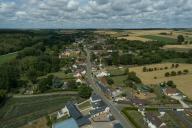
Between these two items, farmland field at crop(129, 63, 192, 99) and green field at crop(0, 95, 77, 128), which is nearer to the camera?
green field at crop(0, 95, 77, 128)

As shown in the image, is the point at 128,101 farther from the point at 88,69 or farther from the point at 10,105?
the point at 88,69

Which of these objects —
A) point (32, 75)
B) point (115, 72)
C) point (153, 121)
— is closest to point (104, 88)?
point (115, 72)

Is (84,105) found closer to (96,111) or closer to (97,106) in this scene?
(97,106)

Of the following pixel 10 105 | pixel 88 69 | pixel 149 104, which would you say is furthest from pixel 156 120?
pixel 88 69

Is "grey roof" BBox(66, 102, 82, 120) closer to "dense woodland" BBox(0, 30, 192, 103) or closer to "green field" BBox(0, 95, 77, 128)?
"green field" BBox(0, 95, 77, 128)

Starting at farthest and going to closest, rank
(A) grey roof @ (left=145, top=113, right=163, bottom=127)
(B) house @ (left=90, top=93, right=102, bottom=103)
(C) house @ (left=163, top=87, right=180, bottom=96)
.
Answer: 1. (C) house @ (left=163, top=87, right=180, bottom=96)
2. (B) house @ (left=90, top=93, right=102, bottom=103)
3. (A) grey roof @ (left=145, top=113, right=163, bottom=127)

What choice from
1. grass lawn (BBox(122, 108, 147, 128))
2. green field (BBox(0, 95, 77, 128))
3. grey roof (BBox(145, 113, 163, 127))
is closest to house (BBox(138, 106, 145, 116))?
grass lawn (BBox(122, 108, 147, 128))
